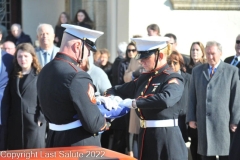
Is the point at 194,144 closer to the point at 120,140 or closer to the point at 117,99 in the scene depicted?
the point at 120,140

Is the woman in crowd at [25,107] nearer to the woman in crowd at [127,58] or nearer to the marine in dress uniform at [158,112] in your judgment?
the woman in crowd at [127,58]

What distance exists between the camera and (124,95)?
5.65 m

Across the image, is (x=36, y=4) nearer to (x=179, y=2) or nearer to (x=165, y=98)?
(x=179, y=2)

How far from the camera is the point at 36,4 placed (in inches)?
526

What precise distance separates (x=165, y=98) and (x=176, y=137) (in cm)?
48

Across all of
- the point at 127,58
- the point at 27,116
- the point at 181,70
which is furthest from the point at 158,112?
the point at 127,58

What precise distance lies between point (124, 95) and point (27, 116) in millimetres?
1912

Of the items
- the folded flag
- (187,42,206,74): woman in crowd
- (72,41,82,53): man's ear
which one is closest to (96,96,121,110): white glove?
the folded flag

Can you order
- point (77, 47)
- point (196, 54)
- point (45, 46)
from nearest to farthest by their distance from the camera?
point (77, 47)
point (45, 46)
point (196, 54)

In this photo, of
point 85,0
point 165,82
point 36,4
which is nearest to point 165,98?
point 165,82

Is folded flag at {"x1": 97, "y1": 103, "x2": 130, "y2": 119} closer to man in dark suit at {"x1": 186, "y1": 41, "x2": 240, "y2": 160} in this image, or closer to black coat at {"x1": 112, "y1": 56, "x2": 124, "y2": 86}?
man in dark suit at {"x1": 186, "y1": 41, "x2": 240, "y2": 160}

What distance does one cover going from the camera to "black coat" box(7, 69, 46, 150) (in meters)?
7.16

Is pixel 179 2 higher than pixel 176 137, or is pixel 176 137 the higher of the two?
pixel 179 2

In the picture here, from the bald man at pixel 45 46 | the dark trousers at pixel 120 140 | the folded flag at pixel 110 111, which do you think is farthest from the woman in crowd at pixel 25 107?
the folded flag at pixel 110 111
